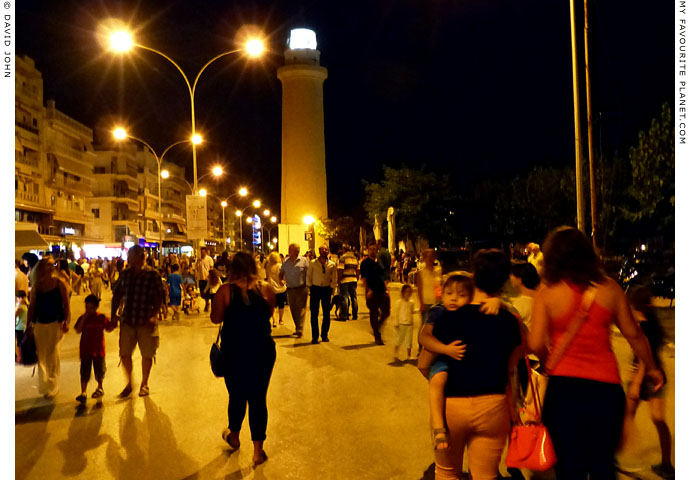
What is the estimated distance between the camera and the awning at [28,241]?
99.2ft

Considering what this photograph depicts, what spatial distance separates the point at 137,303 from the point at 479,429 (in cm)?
528

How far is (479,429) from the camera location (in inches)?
141

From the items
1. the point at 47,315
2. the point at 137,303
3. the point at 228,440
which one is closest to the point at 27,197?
the point at 47,315

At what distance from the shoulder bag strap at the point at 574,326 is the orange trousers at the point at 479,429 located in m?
0.37

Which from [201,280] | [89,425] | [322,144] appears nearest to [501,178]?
[322,144]

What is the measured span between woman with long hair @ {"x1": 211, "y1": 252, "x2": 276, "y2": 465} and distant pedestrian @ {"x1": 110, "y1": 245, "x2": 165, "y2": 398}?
7.87 ft

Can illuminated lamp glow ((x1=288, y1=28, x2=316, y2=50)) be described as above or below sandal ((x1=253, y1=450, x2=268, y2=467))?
above

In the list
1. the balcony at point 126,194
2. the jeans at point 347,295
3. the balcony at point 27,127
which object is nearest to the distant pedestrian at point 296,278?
the jeans at point 347,295

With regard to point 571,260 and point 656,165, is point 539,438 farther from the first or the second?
point 656,165

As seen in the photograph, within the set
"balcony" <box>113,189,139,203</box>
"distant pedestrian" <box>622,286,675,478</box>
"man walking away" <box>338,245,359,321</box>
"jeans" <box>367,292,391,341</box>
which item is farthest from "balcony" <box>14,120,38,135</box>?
"distant pedestrian" <box>622,286,675,478</box>

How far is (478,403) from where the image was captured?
358 cm

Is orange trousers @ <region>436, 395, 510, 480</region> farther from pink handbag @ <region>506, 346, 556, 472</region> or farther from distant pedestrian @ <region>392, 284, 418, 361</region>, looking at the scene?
distant pedestrian @ <region>392, 284, 418, 361</region>

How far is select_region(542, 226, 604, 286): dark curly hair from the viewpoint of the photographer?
141 inches

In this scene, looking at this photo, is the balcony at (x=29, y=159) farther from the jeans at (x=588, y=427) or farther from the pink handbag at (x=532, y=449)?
the jeans at (x=588, y=427)
